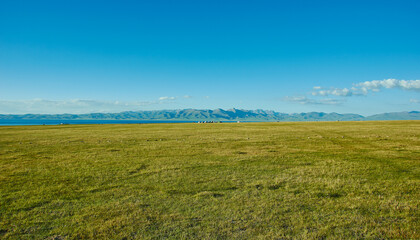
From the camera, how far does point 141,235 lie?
6.35 metres

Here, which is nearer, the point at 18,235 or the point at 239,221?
the point at 18,235

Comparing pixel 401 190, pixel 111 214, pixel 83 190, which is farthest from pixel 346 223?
pixel 83 190

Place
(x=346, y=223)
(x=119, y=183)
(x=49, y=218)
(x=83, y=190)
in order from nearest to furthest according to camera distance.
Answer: (x=346, y=223)
(x=49, y=218)
(x=83, y=190)
(x=119, y=183)

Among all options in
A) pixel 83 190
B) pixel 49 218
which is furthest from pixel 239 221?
pixel 83 190

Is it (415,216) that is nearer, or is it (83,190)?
(415,216)

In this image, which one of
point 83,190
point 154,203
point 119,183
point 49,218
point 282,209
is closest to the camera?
point 49,218

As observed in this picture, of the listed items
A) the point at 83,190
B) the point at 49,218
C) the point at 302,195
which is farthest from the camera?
the point at 83,190

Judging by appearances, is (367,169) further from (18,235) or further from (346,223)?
(18,235)

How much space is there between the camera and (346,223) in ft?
22.6

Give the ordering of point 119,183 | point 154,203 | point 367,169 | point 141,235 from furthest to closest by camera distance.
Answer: point 367,169, point 119,183, point 154,203, point 141,235

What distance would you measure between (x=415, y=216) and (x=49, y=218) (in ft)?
39.1

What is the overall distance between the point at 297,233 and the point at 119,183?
844 cm

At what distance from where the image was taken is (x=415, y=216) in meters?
7.23

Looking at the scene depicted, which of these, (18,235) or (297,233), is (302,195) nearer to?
(297,233)
